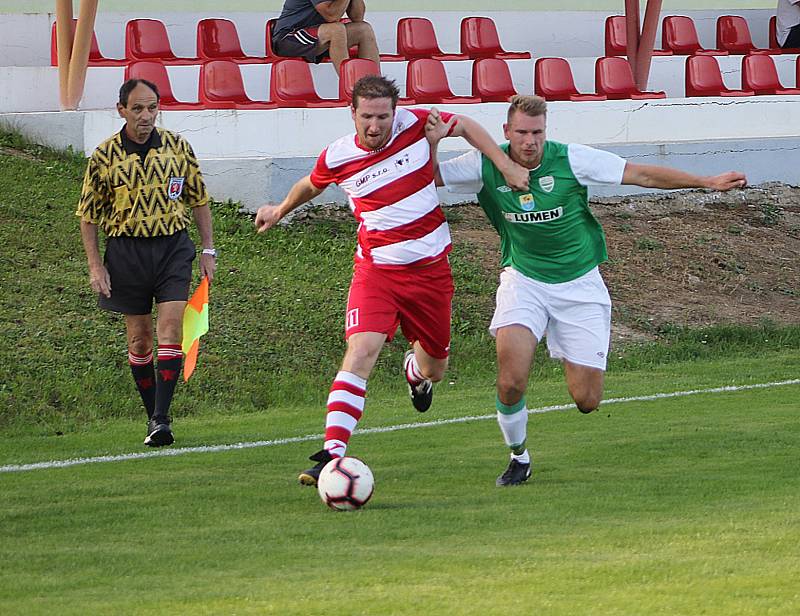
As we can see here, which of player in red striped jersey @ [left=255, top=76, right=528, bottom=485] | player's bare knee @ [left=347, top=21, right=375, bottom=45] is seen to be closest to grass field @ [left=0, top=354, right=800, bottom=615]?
player in red striped jersey @ [left=255, top=76, right=528, bottom=485]

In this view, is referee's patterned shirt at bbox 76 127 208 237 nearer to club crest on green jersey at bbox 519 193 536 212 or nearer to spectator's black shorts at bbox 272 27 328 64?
club crest on green jersey at bbox 519 193 536 212

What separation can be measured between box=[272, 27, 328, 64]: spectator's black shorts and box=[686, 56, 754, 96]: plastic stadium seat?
5272 mm

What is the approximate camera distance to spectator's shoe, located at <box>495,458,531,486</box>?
24.4ft

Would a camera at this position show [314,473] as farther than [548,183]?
No

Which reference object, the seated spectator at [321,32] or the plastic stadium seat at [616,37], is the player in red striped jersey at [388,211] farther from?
the plastic stadium seat at [616,37]

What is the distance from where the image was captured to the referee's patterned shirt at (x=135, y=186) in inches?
341

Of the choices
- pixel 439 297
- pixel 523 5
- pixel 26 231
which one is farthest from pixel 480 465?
pixel 523 5

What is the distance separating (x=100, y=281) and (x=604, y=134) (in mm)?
10102

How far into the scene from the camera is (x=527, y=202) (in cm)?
742

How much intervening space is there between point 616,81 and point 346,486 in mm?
12840

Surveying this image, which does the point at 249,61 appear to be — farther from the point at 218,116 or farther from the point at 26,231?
the point at 26,231

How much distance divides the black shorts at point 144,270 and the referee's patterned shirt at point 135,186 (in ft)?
0.23

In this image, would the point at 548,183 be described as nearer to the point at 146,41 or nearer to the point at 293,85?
the point at 293,85

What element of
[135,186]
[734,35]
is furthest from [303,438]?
[734,35]
